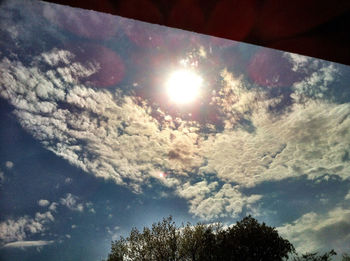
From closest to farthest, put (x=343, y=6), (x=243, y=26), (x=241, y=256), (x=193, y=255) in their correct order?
Result: 1. (x=343, y=6)
2. (x=243, y=26)
3. (x=241, y=256)
4. (x=193, y=255)

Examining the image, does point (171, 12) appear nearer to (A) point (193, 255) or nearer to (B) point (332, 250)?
(A) point (193, 255)

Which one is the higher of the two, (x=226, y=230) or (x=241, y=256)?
(x=226, y=230)

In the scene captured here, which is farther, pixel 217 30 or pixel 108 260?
pixel 108 260

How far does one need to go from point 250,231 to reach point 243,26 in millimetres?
31644

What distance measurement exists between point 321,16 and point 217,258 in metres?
31.6

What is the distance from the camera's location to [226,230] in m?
29.6

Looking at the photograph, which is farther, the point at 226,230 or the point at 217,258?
the point at 226,230

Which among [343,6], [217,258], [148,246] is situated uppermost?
[148,246]

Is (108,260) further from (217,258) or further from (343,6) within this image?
(343,6)

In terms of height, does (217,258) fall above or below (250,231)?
below

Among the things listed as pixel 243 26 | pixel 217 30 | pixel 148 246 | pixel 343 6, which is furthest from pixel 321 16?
pixel 148 246

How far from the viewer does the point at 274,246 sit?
27.7 metres

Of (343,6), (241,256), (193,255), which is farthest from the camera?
(193,255)

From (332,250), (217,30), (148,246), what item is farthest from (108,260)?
(217,30)
